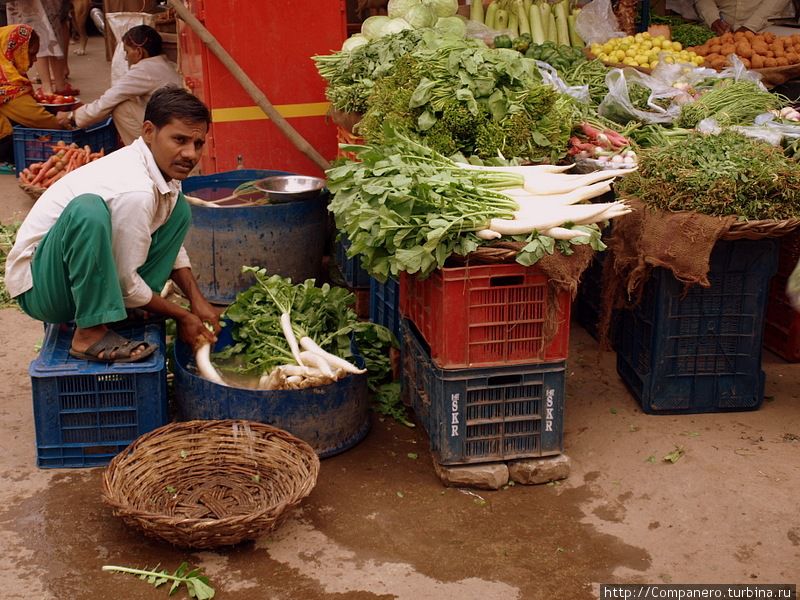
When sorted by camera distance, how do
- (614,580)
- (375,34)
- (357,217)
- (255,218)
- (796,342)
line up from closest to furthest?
(614,580) < (357,217) < (796,342) < (255,218) < (375,34)

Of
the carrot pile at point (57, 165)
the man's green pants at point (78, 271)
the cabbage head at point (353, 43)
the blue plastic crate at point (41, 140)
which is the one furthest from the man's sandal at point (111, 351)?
the blue plastic crate at point (41, 140)

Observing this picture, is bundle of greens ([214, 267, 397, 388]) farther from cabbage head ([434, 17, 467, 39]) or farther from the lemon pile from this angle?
the lemon pile

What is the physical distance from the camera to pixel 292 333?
4234mm

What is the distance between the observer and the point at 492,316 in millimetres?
3701

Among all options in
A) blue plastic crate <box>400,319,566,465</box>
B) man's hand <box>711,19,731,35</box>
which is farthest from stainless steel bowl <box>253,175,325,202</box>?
man's hand <box>711,19,731,35</box>

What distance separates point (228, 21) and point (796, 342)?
4.07 metres

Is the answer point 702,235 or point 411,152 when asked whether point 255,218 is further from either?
point 702,235

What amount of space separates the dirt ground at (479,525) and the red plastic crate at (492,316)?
0.56 m

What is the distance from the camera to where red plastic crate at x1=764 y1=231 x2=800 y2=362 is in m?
4.82

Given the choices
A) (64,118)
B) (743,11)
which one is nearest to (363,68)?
(64,118)

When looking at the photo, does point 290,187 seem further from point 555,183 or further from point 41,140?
point 41,140

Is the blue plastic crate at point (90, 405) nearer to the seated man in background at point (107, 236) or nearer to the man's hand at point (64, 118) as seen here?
the seated man in background at point (107, 236)

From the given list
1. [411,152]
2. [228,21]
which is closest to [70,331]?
[411,152]

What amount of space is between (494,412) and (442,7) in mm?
3816
